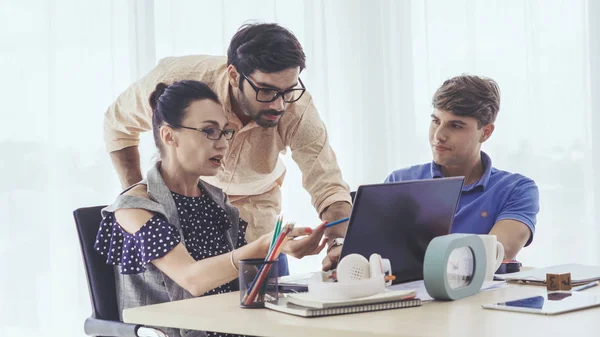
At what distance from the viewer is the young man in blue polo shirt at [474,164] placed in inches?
84.1

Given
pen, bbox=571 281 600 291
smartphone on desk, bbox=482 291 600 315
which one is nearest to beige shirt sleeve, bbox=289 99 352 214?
pen, bbox=571 281 600 291

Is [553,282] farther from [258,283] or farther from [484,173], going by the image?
[484,173]

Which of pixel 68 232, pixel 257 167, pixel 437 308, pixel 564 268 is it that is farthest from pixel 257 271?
pixel 68 232

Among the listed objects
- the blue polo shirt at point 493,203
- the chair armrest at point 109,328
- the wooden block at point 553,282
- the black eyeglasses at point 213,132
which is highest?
the black eyeglasses at point 213,132

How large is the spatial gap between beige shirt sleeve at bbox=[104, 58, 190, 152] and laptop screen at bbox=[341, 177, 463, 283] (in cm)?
100

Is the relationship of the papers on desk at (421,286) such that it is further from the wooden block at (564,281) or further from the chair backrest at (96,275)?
the chair backrest at (96,275)

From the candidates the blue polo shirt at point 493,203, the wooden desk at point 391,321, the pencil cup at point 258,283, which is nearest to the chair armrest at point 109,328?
the wooden desk at point 391,321

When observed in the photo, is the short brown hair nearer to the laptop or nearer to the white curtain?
the laptop

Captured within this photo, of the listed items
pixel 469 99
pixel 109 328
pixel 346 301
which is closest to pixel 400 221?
pixel 346 301

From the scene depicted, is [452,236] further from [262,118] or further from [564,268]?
[262,118]

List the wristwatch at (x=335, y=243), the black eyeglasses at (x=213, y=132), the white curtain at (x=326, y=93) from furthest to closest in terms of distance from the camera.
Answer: the white curtain at (x=326, y=93)
the black eyeglasses at (x=213, y=132)
the wristwatch at (x=335, y=243)

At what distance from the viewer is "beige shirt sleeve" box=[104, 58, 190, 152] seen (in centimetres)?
228

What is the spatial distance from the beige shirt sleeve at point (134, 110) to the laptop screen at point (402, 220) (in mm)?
1004

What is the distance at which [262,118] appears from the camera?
213 centimetres
